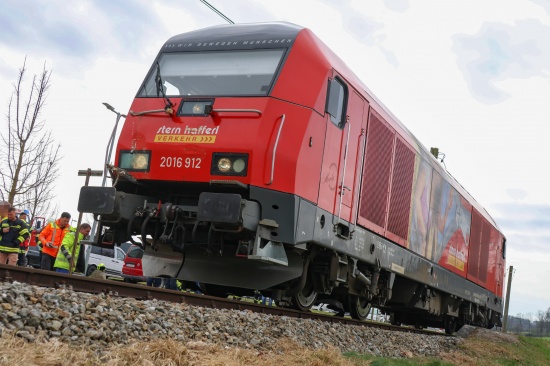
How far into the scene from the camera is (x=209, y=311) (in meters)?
6.26

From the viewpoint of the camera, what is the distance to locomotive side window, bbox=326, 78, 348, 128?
819 centimetres

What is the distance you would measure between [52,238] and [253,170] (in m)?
5.61

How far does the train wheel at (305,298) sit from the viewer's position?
8909mm

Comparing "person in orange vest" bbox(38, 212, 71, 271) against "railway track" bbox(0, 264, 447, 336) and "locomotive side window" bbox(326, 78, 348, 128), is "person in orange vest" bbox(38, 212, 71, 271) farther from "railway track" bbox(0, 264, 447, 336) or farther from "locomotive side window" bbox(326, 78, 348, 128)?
"locomotive side window" bbox(326, 78, 348, 128)

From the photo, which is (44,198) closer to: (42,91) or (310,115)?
(42,91)

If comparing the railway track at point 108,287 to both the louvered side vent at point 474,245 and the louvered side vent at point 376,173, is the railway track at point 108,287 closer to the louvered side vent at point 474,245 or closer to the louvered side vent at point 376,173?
Answer: the louvered side vent at point 376,173

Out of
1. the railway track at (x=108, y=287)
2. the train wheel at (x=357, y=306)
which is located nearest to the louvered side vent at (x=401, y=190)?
the train wheel at (x=357, y=306)

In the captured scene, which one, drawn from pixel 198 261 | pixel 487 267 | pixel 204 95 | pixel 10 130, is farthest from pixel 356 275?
pixel 10 130

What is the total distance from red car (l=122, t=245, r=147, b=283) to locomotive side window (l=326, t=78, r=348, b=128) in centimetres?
1577

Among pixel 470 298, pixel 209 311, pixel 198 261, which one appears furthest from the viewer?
pixel 470 298

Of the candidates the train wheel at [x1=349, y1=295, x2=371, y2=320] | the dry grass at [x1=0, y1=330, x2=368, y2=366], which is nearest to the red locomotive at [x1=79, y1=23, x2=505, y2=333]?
the train wheel at [x1=349, y1=295, x2=371, y2=320]

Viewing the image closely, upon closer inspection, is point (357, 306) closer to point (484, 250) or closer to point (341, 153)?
point (341, 153)

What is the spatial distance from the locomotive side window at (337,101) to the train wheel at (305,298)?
93.0 inches

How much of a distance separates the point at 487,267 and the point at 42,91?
45.5ft
